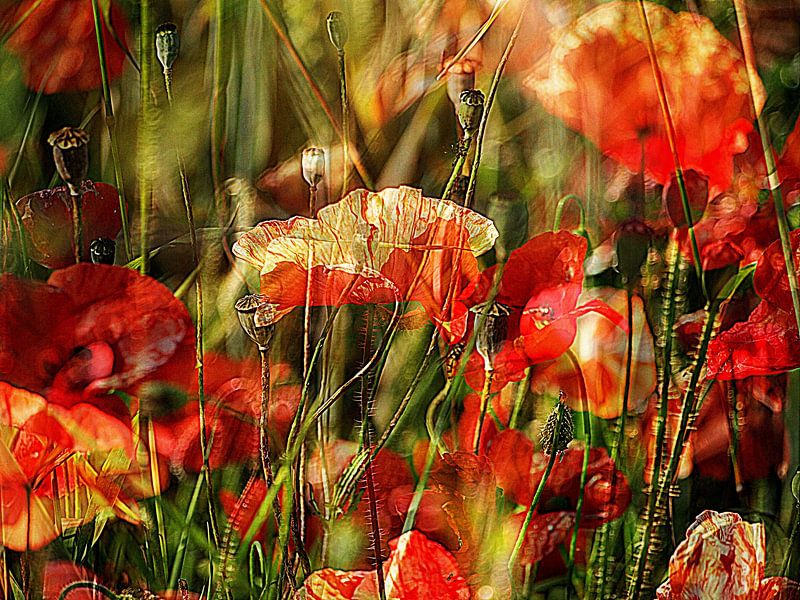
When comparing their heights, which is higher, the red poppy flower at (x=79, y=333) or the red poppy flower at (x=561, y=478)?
the red poppy flower at (x=79, y=333)

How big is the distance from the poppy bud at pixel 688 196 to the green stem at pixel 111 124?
235 mm

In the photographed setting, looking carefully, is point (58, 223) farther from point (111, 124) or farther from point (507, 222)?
point (507, 222)

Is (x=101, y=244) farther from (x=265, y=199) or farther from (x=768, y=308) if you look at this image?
(x=768, y=308)

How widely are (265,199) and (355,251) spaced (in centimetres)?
5

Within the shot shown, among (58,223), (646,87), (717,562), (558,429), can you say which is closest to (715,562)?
(717,562)

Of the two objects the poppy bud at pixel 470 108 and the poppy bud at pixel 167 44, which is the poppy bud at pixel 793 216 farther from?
the poppy bud at pixel 167 44

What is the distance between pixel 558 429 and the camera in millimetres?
426

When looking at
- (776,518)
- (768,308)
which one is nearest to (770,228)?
(768,308)

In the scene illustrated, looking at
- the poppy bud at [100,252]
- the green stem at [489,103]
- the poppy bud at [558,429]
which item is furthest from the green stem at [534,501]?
A: the poppy bud at [100,252]

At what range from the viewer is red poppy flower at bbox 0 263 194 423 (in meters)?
0.40

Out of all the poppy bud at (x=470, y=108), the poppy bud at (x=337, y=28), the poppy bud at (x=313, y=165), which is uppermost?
the poppy bud at (x=337, y=28)

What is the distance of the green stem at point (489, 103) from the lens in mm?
414

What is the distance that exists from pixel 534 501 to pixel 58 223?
0.79ft

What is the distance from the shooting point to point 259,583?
1.43 feet
